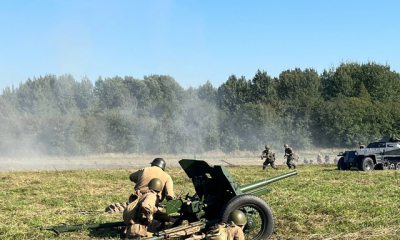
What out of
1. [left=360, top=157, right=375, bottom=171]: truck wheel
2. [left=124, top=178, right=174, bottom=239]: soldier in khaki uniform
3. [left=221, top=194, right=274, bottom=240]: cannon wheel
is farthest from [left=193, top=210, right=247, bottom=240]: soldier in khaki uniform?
[left=360, top=157, right=375, bottom=171]: truck wheel

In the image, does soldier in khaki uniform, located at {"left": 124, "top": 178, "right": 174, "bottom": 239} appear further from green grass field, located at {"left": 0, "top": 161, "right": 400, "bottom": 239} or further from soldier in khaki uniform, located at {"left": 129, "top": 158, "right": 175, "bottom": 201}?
green grass field, located at {"left": 0, "top": 161, "right": 400, "bottom": 239}

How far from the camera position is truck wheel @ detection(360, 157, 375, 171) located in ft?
76.7

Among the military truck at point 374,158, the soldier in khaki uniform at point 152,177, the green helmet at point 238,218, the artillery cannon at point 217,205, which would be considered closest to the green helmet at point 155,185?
the soldier in khaki uniform at point 152,177

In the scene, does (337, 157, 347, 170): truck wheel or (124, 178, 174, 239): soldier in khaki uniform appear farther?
(337, 157, 347, 170): truck wheel

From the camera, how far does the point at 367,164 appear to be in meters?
23.5

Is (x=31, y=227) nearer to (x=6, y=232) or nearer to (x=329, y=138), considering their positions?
(x=6, y=232)

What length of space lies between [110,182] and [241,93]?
35286mm

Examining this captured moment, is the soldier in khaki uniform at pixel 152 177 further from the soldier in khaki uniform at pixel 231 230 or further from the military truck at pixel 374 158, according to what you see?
the military truck at pixel 374 158

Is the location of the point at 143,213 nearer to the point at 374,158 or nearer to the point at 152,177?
A: the point at 152,177

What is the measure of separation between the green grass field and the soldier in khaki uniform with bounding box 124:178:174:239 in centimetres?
76

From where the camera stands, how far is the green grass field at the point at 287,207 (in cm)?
823

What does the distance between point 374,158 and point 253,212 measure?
1781cm

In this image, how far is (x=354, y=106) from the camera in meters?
46.4

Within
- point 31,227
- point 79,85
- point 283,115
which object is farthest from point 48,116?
point 31,227
